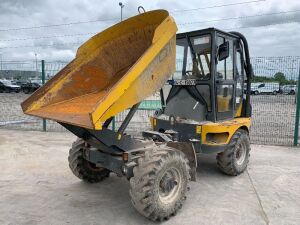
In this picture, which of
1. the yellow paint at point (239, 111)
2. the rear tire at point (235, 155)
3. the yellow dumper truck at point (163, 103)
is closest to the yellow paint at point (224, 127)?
the yellow dumper truck at point (163, 103)

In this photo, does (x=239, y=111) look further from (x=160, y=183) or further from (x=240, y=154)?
Result: (x=160, y=183)

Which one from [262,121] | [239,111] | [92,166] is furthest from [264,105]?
[92,166]

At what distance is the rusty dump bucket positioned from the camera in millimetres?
3820

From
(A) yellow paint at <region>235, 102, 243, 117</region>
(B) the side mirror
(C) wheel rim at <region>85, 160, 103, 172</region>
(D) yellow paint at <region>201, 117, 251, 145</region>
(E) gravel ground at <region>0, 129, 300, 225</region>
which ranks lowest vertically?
(E) gravel ground at <region>0, 129, 300, 225</region>

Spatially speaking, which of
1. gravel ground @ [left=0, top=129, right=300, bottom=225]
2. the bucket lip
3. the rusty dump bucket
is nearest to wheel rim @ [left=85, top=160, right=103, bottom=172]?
gravel ground @ [left=0, top=129, right=300, bottom=225]

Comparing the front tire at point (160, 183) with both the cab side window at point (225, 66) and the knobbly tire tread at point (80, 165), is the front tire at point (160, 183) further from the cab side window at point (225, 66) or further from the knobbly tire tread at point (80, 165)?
the cab side window at point (225, 66)

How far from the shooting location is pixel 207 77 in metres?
5.67

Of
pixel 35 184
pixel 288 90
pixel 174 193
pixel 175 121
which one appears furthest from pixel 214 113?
pixel 288 90

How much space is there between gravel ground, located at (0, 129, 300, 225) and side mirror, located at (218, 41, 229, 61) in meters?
2.21

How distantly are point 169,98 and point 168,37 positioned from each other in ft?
7.26

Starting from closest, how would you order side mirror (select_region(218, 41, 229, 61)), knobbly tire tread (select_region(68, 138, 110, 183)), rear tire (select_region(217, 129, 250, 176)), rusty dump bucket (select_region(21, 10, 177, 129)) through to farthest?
1. rusty dump bucket (select_region(21, 10, 177, 129))
2. knobbly tire tread (select_region(68, 138, 110, 183))
3. side mirror (select_region(218, 41, 229, 61))
4. rear tire (select_region(217, 129, 250, 176))

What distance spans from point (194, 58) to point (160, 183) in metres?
2.64

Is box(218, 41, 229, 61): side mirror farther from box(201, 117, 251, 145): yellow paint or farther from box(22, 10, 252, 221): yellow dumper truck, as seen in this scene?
box(201, 117, 251, 145): yellow paint

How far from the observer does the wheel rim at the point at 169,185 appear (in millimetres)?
4262
